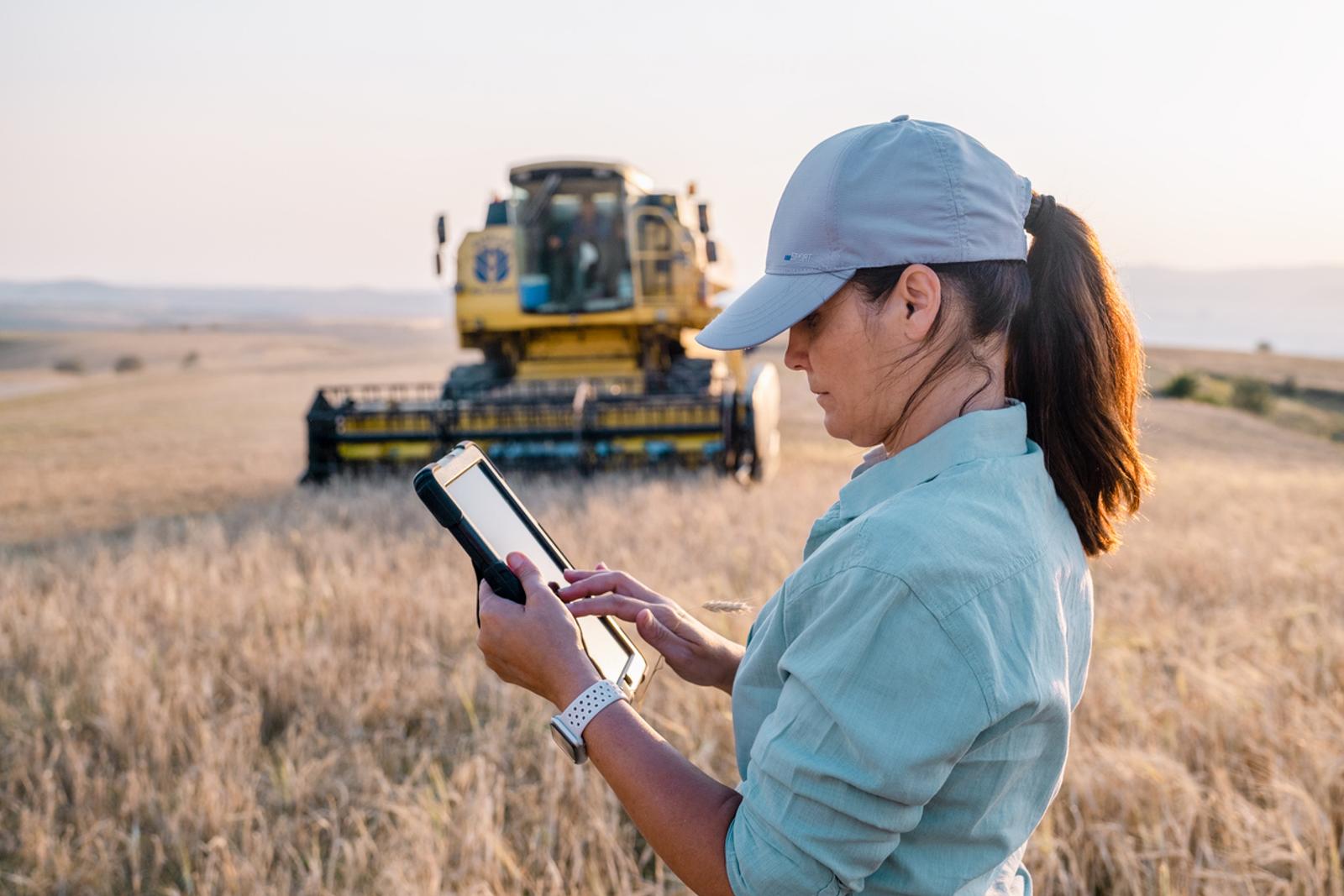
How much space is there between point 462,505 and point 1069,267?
1.01 metres

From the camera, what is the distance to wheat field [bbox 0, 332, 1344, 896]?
9.28 feet

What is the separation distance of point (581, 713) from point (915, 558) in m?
0.54

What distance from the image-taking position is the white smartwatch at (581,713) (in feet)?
4.80

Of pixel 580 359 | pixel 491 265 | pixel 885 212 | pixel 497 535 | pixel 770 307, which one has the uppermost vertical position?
pixel 491 265

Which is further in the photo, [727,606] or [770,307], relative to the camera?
[727,606]

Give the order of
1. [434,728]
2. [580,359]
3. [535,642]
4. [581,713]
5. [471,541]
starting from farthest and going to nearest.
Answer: [580,359] < [434,728] < [471,541] < [535,642] < [581,713]

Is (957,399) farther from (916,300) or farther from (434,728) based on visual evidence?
(434,728)

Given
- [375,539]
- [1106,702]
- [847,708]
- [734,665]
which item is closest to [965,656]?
[847,708]

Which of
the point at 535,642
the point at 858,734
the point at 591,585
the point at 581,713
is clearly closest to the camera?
the point at 858,734

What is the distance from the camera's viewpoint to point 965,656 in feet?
3.91

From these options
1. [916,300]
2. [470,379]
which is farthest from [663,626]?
[470,379]

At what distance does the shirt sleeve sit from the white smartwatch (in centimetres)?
29

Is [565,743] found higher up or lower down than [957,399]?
lower down

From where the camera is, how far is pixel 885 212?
135 centimetres
